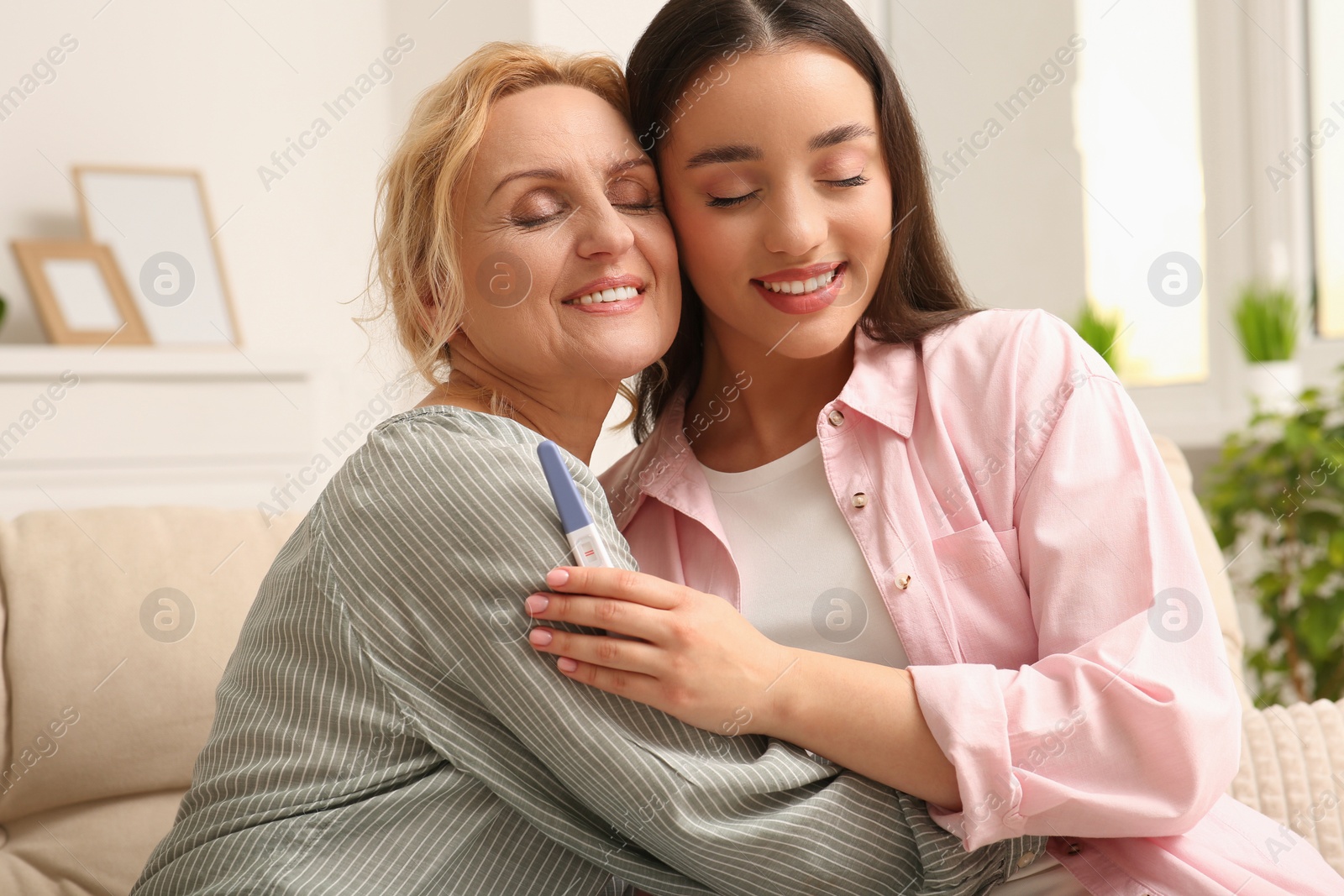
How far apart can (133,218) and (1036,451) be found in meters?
3.01

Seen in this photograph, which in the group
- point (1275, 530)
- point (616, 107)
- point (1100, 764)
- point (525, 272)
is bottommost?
point (1275, 530)

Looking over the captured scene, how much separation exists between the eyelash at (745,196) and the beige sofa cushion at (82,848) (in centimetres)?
118

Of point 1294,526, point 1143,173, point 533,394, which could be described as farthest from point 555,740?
point 1143,173

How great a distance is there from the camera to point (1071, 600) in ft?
3.54

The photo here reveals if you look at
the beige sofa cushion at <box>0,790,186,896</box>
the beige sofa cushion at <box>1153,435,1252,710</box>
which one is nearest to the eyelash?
the beige sofa cushion at <box>1153,435,1252,710</box>

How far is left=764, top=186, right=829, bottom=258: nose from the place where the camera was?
49.2 inches

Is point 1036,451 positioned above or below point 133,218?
below

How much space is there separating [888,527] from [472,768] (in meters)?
0.50

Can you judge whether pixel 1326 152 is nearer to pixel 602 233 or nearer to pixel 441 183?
pixel 602 233

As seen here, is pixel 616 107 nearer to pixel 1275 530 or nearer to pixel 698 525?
pixel 698 525

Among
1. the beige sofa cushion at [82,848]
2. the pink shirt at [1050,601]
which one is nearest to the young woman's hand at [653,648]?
the pink shirt at [1050,601]

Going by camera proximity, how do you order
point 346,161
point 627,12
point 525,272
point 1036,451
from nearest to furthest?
point 1036,451 → point 525,272 → point 627,12 → point 346,161

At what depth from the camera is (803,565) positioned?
1276mm

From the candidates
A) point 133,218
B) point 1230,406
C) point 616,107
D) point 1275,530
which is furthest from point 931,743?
point 133,218
